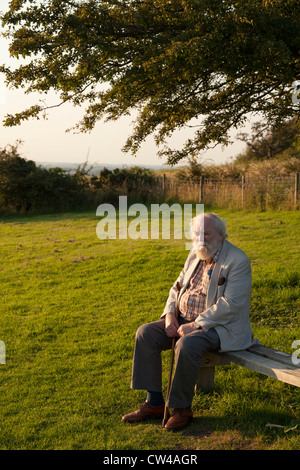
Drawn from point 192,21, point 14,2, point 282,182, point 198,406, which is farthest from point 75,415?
→ point 282,182

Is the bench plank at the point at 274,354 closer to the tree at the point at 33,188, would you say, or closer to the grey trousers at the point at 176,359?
the grey trousers at the point at 176,359

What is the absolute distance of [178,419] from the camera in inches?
172

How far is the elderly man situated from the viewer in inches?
173

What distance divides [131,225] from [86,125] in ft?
28.1

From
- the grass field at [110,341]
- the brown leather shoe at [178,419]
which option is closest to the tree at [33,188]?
the grass field at [110,341]

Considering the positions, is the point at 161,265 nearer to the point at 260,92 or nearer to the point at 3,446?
the point at 260,92

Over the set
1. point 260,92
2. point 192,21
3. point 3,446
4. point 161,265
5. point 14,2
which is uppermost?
point 14,2

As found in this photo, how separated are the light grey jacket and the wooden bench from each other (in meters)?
0.10

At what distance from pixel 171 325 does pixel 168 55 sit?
324 cm

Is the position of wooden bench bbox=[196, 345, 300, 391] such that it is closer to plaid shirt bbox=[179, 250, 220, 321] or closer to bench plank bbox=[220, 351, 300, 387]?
bench plank bbox=[220, 351, 300, 387]

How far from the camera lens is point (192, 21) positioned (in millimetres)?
6617

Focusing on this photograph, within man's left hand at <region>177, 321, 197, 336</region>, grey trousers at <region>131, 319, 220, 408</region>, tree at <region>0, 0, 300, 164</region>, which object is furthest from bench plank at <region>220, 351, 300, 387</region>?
tree at <region>0, 0, 300, 164</region>

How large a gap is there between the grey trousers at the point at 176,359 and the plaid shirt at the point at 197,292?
0.86 ft

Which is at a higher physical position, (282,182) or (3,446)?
(282,182)
